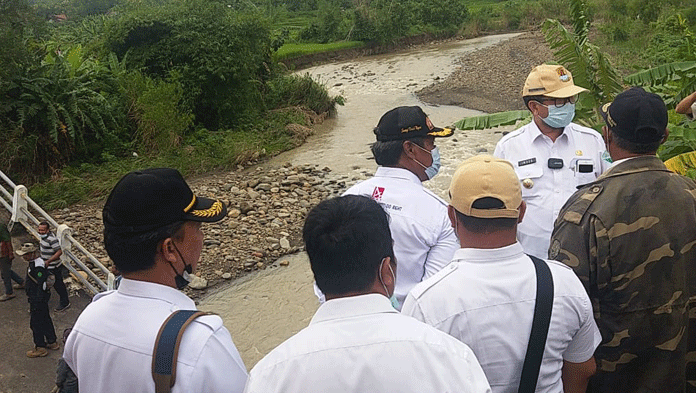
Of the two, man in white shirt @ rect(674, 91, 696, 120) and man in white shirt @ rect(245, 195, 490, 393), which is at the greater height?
man in white shirt @ rect(245, 195, 490, 393)

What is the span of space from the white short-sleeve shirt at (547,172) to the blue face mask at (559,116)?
0.06 meters

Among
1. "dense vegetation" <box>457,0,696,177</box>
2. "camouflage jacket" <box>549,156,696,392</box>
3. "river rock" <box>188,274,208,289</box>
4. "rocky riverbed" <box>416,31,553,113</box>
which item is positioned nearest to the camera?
"camouflage jacket" <box>549,156,696,392</box>

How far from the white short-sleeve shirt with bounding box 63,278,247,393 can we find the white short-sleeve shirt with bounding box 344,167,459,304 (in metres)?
1.06

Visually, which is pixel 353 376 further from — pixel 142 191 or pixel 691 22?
pixel 691 22

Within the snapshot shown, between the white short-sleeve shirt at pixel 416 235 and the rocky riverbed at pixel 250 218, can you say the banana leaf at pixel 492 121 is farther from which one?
the white short-sleeve shirt at pixel 416 235

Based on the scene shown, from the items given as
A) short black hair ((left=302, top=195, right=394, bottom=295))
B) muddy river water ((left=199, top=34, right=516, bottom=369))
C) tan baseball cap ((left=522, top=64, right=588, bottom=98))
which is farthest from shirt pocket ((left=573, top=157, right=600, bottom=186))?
muddy river water ((left=199, top=34, right=516, bottom=369))

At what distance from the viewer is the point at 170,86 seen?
42.3ft

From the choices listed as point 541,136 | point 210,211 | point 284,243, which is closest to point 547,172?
point 541,136

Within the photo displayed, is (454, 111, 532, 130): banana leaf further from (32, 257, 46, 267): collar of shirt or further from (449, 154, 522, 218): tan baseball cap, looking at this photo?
(449, 154, 522, 218): tan baseball cap

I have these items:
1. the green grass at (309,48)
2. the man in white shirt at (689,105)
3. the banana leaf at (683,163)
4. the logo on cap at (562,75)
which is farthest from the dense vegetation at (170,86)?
the green grass at (309,48)

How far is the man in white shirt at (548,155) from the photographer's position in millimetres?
3291

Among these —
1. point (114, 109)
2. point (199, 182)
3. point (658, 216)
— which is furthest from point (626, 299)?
point (114, 109)

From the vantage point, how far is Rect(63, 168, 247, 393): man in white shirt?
1707 mm

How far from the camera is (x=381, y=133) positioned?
291cm
